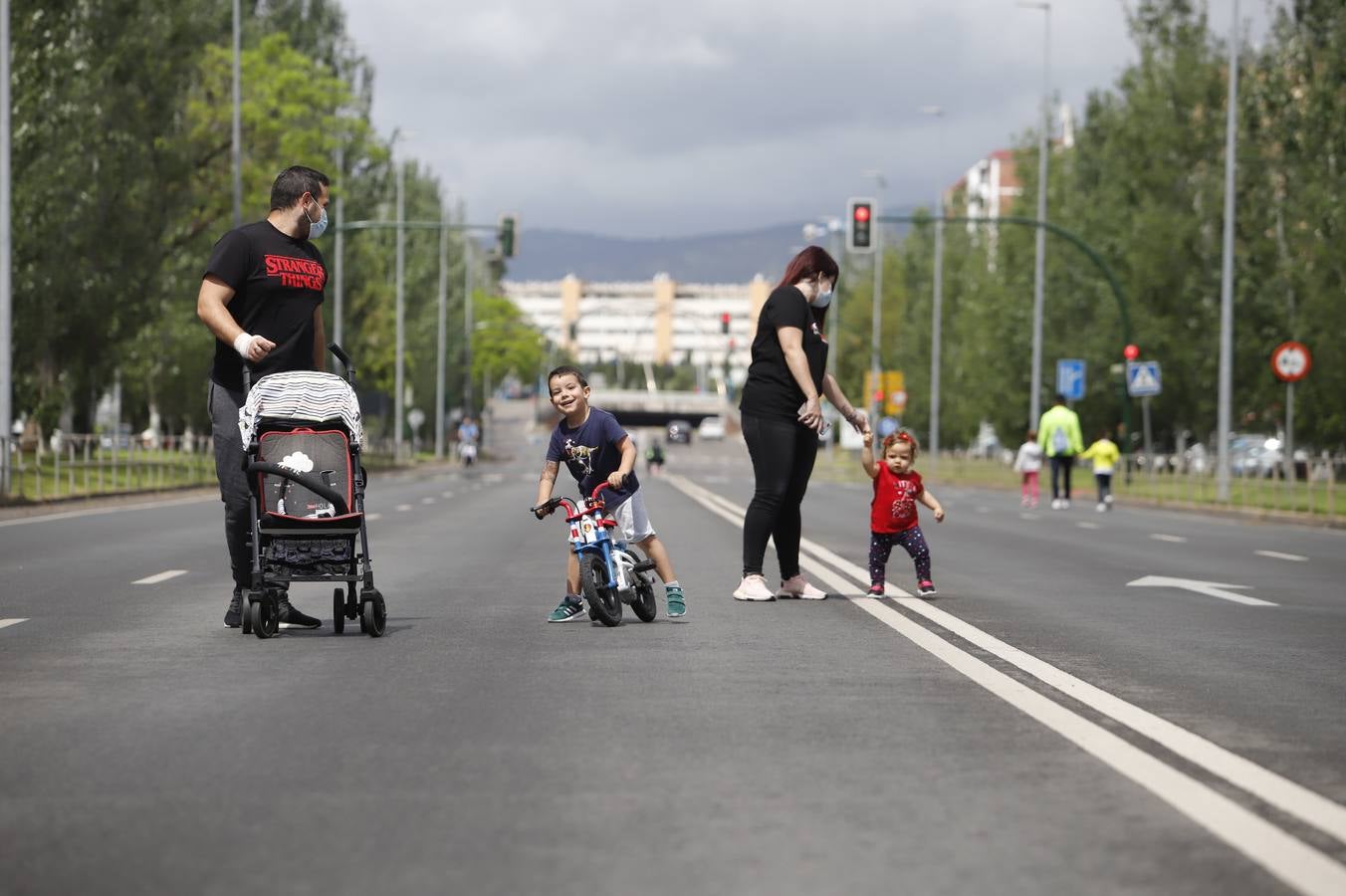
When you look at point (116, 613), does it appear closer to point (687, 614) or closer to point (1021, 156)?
point (687, 614)

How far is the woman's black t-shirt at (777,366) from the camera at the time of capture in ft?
41.9

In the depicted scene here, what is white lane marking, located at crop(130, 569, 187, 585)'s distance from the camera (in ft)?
47.6

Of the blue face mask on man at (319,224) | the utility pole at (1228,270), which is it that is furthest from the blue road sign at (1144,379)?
the blue face mask on man at (319,224)

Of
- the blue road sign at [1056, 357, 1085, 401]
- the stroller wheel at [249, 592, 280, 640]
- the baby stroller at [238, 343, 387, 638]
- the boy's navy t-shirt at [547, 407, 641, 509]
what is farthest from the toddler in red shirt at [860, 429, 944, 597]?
the blue road sign at [1056, 357, 1085, 401]

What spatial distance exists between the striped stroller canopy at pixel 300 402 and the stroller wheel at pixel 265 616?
75 cm

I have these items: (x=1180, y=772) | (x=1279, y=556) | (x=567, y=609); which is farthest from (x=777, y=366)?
(x=1279, y=556)

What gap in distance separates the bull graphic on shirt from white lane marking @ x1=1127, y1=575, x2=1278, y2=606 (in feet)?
16.2

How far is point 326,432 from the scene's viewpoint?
1026 centimetres

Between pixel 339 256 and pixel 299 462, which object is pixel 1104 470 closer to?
pixel 299 462

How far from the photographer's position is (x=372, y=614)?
34.6ft

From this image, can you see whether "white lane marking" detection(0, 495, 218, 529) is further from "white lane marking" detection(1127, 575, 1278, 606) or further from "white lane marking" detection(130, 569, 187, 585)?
"white lane marking" detection(1127, 575, 1278, 606)

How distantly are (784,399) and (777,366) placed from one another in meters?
0.20

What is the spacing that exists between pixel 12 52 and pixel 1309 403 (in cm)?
3071

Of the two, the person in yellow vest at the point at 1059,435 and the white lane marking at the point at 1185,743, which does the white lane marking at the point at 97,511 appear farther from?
the white lane marking at the point at 1185,743
